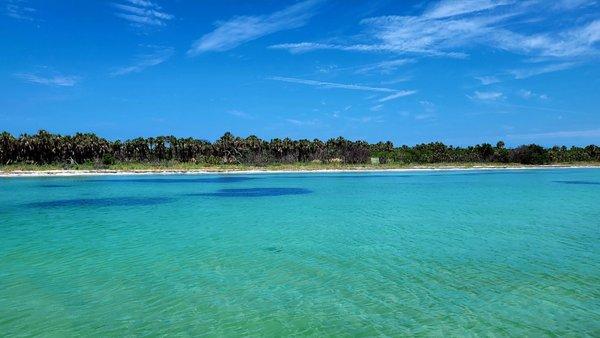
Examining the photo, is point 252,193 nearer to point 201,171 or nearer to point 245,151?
point 201,171

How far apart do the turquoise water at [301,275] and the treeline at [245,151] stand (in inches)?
2857

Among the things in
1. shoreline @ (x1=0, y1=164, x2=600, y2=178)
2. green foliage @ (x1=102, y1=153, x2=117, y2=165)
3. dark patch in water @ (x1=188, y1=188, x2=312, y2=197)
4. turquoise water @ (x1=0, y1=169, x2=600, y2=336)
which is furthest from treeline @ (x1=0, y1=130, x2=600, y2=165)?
turquoise water @ (x1=0, y1=169, x2=600, y2=336)

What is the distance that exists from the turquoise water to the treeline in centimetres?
7257

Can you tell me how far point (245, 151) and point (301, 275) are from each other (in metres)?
95.9

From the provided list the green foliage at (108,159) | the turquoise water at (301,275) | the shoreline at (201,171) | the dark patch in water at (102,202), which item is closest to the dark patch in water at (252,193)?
the dark patch in water at (102,202)

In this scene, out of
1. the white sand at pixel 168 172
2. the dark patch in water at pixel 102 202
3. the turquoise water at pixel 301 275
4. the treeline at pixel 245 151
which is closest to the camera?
the turquoise water at pixel 301 275

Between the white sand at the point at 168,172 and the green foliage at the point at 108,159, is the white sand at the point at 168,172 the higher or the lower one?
the lower one

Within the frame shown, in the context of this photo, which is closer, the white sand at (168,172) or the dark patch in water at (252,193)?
the dark patch in water at (252,193)

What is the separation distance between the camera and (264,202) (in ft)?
113

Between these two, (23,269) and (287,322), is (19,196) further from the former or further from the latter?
(287,322)

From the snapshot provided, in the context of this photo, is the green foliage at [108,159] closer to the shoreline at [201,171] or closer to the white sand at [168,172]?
the shoreline at [201,171]

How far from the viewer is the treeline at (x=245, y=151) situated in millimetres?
88562

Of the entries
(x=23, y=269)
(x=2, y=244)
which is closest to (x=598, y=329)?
(x=23, y=269)

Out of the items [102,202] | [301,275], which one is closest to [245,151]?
[102,202]
